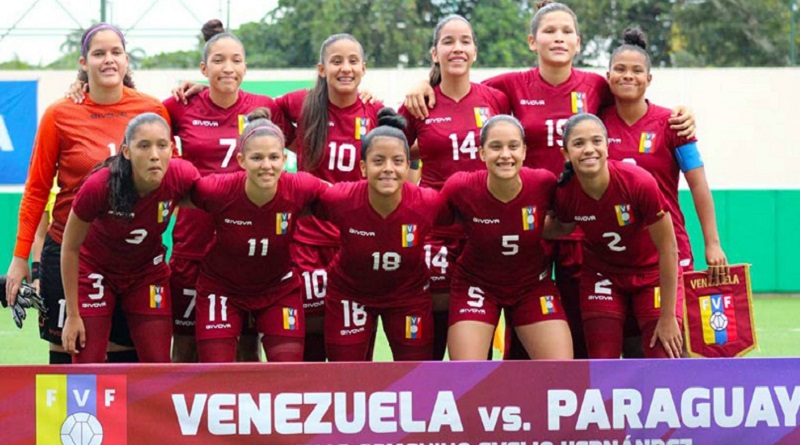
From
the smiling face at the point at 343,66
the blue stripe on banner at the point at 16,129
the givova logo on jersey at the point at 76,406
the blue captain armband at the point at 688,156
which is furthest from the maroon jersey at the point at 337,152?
the blue stripe on banner at the point at 16,129

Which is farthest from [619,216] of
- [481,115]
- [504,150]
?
[481,115]

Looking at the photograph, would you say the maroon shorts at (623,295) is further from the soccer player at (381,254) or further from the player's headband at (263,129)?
the player's headband at (263,129)

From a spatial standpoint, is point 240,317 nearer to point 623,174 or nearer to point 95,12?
point 623,174

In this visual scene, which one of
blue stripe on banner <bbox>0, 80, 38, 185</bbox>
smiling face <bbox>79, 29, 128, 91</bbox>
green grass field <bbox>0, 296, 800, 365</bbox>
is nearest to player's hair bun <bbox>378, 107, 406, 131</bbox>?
smiling face <bbox>79, 29, 128, 91</bbox>

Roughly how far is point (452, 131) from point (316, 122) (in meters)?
0.68

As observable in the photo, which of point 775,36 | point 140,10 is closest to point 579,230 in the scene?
point 140,10

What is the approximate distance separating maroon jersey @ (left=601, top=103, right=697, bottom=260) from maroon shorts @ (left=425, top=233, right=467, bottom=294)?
2.90ft

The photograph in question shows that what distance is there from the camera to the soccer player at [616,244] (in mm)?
5277

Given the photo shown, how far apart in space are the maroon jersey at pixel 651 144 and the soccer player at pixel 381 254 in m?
0.97

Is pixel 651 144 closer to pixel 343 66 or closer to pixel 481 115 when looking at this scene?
pixel 481 115

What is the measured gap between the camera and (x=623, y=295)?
5652 mm

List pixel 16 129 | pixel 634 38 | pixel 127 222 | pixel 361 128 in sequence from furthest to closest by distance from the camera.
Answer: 1. pixel 16 129
2. pixel 634 38
3. pixel 361 128
4. pixel 127 222

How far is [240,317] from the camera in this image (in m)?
5.54

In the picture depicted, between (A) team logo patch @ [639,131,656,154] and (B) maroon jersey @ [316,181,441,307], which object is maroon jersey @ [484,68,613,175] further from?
(B) maroon jersey @ [316,181,441,307]
